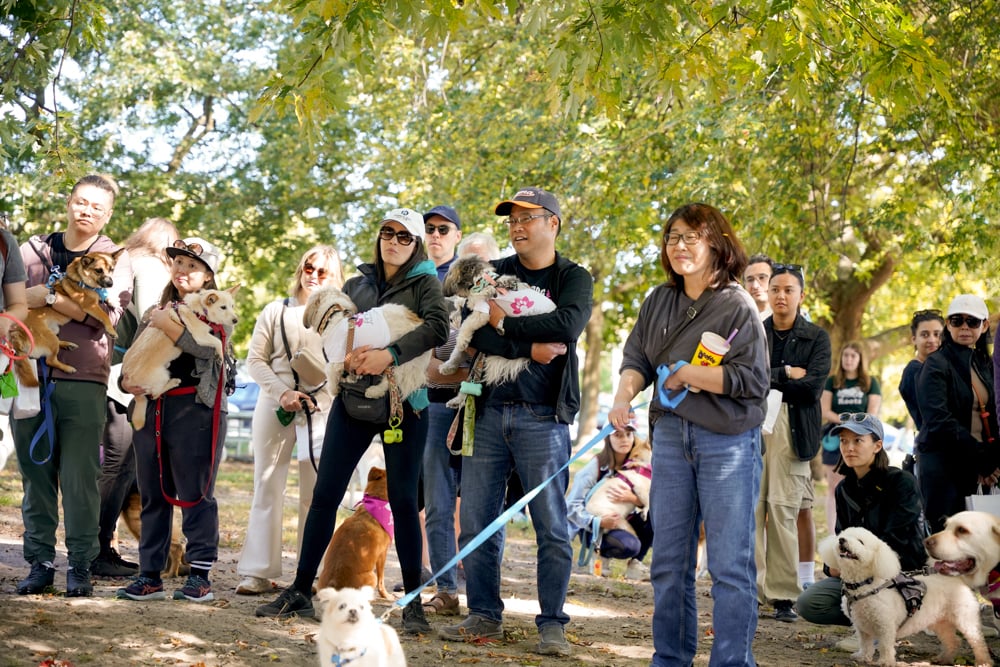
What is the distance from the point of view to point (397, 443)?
17.4 feet

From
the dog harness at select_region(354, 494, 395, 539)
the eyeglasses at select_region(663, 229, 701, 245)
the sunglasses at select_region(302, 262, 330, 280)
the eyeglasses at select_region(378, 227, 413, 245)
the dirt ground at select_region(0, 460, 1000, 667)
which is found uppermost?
the sunglasses at select_region(302, 262, 330, 280)

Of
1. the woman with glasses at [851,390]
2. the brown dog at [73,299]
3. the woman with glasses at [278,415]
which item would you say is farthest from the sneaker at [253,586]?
the woman with glasses at [851,390]

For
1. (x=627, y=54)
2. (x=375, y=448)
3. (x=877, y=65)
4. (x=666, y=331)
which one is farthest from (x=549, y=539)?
(x=375, y=448)

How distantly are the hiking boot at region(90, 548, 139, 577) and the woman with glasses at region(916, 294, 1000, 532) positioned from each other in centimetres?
511

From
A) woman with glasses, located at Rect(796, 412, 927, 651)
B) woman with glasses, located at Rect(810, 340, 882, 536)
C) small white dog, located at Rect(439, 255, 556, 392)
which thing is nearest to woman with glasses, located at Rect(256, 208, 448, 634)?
small white dog, located at Rect(439, 255, 556, 392)

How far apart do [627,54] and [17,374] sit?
3540mm

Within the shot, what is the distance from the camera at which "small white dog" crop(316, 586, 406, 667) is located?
383 cm

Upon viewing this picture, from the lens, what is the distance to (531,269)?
5406 mm

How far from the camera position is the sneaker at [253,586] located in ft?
20.8

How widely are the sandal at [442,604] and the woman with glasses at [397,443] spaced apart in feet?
1.96

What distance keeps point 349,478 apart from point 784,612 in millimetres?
3128

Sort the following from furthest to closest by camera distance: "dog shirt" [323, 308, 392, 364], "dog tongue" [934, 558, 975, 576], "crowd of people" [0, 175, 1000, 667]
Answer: "dog tongue" [934, 558, 975, 576] < "dog shirt" [323, 308, 392, 364] < "crowd of people" [0, 175, 1000, 667]

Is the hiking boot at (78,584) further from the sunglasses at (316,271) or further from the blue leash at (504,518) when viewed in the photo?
the sunglasses at (316,271)

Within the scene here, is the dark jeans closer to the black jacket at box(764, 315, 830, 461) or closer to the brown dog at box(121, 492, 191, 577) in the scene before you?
the brown dog at box(121, 492, 191, 577)
